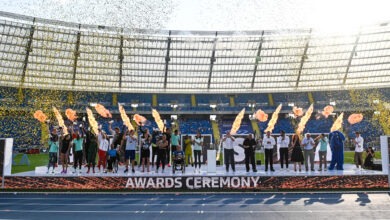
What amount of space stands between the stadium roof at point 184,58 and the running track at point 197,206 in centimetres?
3223

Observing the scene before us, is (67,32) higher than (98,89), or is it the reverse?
(67,32)

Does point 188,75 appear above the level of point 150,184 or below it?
above

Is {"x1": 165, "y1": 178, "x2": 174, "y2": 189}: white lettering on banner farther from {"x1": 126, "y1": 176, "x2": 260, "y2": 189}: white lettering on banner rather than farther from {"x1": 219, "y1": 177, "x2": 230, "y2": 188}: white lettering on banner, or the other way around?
{"x1": 219, "y1": 177, "x2": 230, "y2": 188}: white lettering on banner

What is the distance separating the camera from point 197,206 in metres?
10.6

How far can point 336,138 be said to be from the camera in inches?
612

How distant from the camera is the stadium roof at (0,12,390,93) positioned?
42875 millimetres

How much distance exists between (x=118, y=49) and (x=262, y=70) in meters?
20.5

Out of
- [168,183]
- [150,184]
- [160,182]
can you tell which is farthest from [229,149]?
[150,184]

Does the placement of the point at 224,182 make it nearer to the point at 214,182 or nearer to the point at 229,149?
the point at 214,182

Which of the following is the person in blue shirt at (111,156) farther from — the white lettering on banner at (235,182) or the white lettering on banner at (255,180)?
the white lettering on banner at (255,180)

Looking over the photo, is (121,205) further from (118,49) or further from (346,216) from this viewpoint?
(118,49)

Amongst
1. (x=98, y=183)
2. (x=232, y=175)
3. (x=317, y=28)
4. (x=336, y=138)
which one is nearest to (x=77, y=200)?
(x=98, y=183)

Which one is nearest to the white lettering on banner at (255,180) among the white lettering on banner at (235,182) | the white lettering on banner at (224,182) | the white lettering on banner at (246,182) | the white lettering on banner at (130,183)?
the white lettering on banner at (246,182)

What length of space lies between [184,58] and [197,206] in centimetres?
3791
